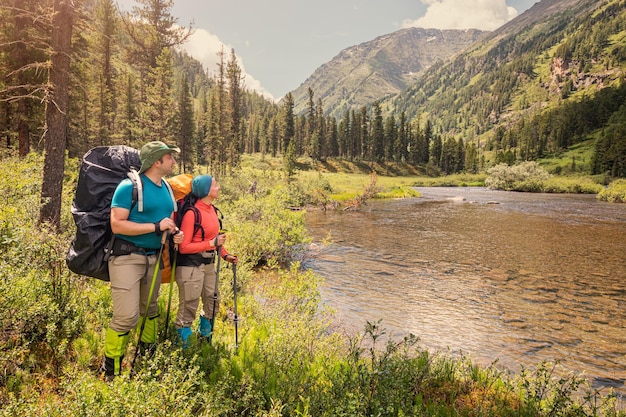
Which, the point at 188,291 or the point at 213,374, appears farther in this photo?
the point at 188,291

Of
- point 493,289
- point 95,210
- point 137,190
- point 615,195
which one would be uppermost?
point 615,195

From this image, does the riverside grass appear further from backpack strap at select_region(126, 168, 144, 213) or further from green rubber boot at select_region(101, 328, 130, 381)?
backpack strap at select_region(126, 168, 144, 213)

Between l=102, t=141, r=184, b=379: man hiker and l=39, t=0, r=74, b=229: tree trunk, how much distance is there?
5219 mm

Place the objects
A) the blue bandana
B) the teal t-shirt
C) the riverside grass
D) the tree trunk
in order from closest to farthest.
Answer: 1. the riverside grass
2. the teal t-shirt
3. the blue bandana
4. the tree trunk

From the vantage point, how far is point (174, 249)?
4883mm

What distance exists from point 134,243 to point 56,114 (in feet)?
20.4

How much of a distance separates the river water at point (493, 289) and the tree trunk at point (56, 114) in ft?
25.0

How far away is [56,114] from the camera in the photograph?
819 centimetres

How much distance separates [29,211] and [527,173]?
254 ft

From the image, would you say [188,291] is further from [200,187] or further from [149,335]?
[200,187]

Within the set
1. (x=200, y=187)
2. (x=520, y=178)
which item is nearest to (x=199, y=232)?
(x=200, y=187)

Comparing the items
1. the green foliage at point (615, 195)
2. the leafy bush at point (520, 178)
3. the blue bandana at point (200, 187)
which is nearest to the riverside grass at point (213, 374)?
the blue bandana at point (200, 187)

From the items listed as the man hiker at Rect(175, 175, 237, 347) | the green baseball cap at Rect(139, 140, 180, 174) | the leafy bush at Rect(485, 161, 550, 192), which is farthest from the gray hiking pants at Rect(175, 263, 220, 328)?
the leafy bush at Rect(485, 161, 550, 192)

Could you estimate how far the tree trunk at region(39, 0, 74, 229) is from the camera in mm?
7973
